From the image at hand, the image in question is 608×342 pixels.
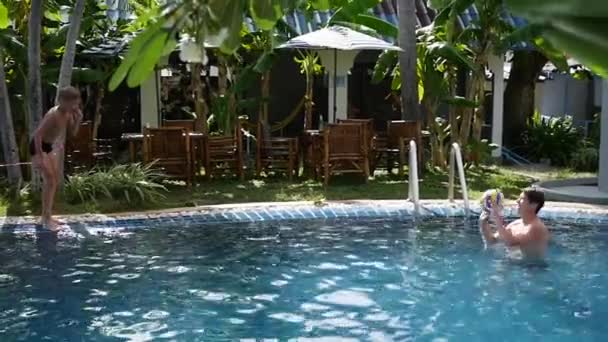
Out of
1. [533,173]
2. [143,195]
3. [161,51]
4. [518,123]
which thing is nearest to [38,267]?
[143,195]

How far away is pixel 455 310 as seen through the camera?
6543 millimetres

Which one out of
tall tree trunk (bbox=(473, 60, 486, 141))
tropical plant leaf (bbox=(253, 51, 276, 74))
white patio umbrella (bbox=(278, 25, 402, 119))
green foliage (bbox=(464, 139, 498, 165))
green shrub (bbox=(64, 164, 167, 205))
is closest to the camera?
green shrub (bbox=(64, 164, 167, 205))

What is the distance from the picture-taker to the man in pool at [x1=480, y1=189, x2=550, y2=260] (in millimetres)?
7457

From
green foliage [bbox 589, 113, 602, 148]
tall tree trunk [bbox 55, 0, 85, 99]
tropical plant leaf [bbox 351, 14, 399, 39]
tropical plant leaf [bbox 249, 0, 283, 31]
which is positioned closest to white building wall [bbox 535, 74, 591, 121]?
green foliage [bbox 589, 113, 602, 148]

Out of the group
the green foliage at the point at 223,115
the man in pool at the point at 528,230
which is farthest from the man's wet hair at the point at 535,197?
the green foliage at the point at 223,115

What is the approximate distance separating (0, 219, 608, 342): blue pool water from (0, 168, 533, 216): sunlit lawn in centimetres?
124

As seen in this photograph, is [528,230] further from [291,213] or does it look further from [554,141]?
[554,141]

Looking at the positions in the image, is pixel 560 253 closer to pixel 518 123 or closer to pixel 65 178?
pixel 65 178

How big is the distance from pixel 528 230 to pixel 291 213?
3.51m

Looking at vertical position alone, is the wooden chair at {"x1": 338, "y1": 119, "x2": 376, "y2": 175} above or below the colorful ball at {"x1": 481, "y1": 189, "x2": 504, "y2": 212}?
above

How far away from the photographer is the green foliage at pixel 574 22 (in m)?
1.12

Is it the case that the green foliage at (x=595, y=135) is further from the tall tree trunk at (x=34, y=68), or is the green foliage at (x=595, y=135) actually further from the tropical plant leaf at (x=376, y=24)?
the tall tree trunk at (x=34, y=68)

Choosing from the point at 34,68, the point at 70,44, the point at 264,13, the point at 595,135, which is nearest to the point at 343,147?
the point at 70,44

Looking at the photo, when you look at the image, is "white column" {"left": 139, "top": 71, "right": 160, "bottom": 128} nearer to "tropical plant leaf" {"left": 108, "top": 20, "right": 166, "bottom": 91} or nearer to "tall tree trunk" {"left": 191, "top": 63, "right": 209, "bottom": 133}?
"tall tree trunk" {"left": 191, "top": 63, "right": 209, "bottom": 133}
